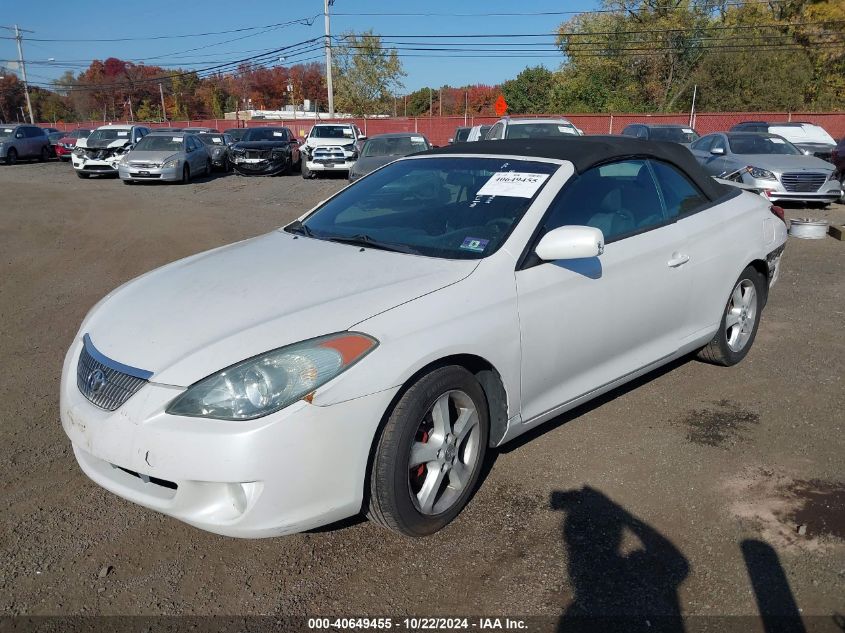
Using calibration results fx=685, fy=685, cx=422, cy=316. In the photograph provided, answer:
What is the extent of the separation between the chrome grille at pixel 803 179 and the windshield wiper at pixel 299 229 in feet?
38.1

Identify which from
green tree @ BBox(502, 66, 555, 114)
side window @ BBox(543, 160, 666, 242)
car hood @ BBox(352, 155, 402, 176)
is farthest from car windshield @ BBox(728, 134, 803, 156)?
green tree @ BBox(502, 66, 555, 114)

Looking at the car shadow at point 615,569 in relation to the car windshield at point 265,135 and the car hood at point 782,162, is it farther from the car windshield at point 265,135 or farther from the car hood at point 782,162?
the car windshield at point 265,135

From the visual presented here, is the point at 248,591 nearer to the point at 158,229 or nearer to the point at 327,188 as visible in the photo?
the point at 158,229

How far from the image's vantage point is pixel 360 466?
2594 millimetres

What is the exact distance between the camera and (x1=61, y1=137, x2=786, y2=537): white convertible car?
249cm

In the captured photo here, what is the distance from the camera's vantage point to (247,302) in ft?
9.55

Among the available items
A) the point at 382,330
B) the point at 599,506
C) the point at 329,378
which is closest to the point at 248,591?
the point at 329,378

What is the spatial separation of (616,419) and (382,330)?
2.03 m

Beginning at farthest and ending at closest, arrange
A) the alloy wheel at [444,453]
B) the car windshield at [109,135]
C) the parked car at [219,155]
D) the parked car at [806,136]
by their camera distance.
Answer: the parked car at [219,155]
the car windshield at [109,135]
the parked car at [806,136]
the alloy wheel at [444,453]

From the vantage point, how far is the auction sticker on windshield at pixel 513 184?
11.4 feet

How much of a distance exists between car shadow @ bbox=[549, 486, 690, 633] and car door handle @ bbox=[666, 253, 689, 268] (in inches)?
57.1

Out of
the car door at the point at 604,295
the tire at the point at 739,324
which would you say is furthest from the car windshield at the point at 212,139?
the car door at the point at 604,295

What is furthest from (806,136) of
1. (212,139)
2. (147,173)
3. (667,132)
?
(212,139)

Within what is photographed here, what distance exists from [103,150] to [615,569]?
22482 mm
